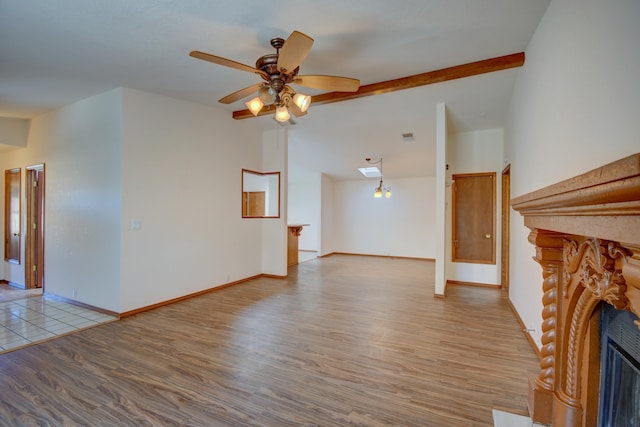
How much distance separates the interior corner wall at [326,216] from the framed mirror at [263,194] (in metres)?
2.90

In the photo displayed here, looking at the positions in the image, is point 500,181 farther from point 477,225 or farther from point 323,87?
point 323,87

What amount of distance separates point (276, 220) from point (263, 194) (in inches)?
24.0

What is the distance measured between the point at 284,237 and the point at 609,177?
529 cm

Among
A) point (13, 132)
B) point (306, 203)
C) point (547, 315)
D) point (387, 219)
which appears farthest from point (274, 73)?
point (387, 219)

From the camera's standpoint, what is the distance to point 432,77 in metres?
3.43

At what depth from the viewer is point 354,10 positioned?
7.70ft

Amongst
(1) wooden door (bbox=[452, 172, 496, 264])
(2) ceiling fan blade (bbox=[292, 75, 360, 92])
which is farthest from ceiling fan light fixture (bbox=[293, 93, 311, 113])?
(1) wooden door (bbox=[452, 172, 496, 264])

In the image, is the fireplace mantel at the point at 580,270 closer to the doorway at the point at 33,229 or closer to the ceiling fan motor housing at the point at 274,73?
the ceiling fan motor housing at the point at 274,73

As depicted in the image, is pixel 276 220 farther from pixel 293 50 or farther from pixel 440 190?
pixel 293 50

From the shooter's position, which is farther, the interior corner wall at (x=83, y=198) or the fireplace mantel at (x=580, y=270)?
the interior corner wall at (x=83, y=198)

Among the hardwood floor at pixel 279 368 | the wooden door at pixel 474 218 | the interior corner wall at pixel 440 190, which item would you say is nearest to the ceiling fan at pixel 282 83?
the interior corner wall at pixel 440 190

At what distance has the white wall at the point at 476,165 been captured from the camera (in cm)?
514

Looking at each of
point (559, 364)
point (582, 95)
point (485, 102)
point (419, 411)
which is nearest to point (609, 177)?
point (582, 95)

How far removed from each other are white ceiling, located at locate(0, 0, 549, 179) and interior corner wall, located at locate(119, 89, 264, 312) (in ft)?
1.33
